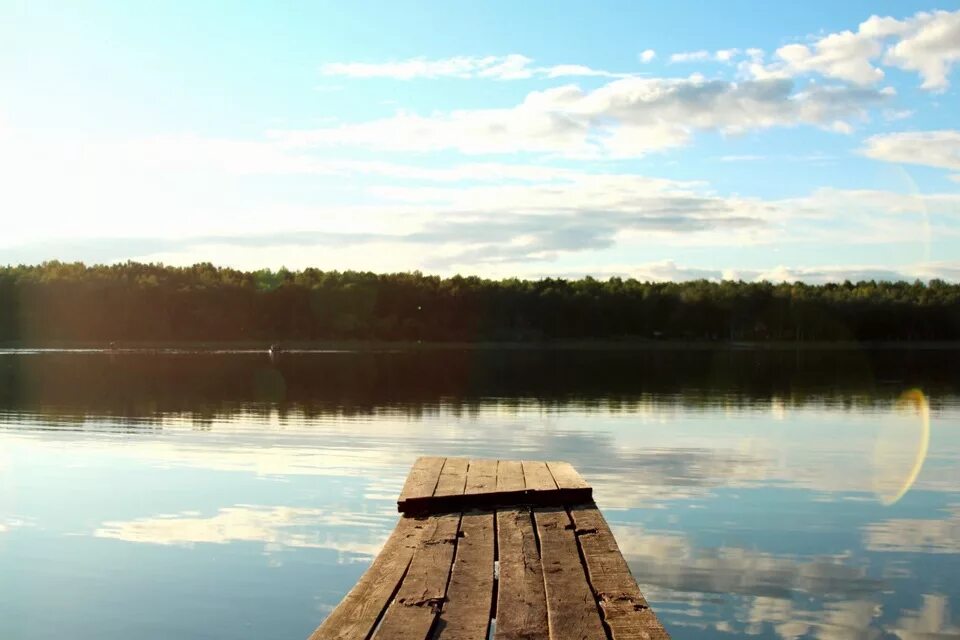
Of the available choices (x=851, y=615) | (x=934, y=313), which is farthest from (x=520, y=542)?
(x=934, y=313)

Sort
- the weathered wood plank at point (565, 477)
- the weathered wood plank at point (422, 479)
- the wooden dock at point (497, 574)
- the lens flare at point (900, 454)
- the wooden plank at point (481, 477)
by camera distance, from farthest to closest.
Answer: the lens flare at point (900, 454), the weathered wood plank at point (565, 477), the wooden plank at point (481, 477), the weathered wood plank at point (422, 479), the wooden dock at point (497, 574)

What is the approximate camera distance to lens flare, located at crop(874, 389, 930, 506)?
644 inches

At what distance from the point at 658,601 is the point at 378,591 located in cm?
353

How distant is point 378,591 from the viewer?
22.5ft

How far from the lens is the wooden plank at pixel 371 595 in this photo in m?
5.98

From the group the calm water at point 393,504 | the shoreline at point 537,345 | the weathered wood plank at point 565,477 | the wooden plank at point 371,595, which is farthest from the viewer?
the shoreline at point 537,345

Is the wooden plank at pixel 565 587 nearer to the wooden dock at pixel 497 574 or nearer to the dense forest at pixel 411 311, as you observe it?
the wooden dock at pixel 497 574

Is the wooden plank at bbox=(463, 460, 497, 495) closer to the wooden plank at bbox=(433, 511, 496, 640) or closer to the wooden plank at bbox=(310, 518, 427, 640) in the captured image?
the wooden plank at bbox=(433, 511, 496, 640)

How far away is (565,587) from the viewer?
6.98 metres

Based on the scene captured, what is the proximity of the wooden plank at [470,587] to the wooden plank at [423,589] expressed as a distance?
65mm

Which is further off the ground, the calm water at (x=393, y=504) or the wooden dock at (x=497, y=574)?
the wooden dock at (x=497, y=574)

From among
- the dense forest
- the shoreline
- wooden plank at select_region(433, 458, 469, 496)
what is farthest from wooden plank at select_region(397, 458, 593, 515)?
the dense forest

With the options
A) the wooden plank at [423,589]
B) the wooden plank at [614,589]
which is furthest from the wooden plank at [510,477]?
the wooden plank at [423,589]

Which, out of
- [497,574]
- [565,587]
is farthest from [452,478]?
[565,587]
